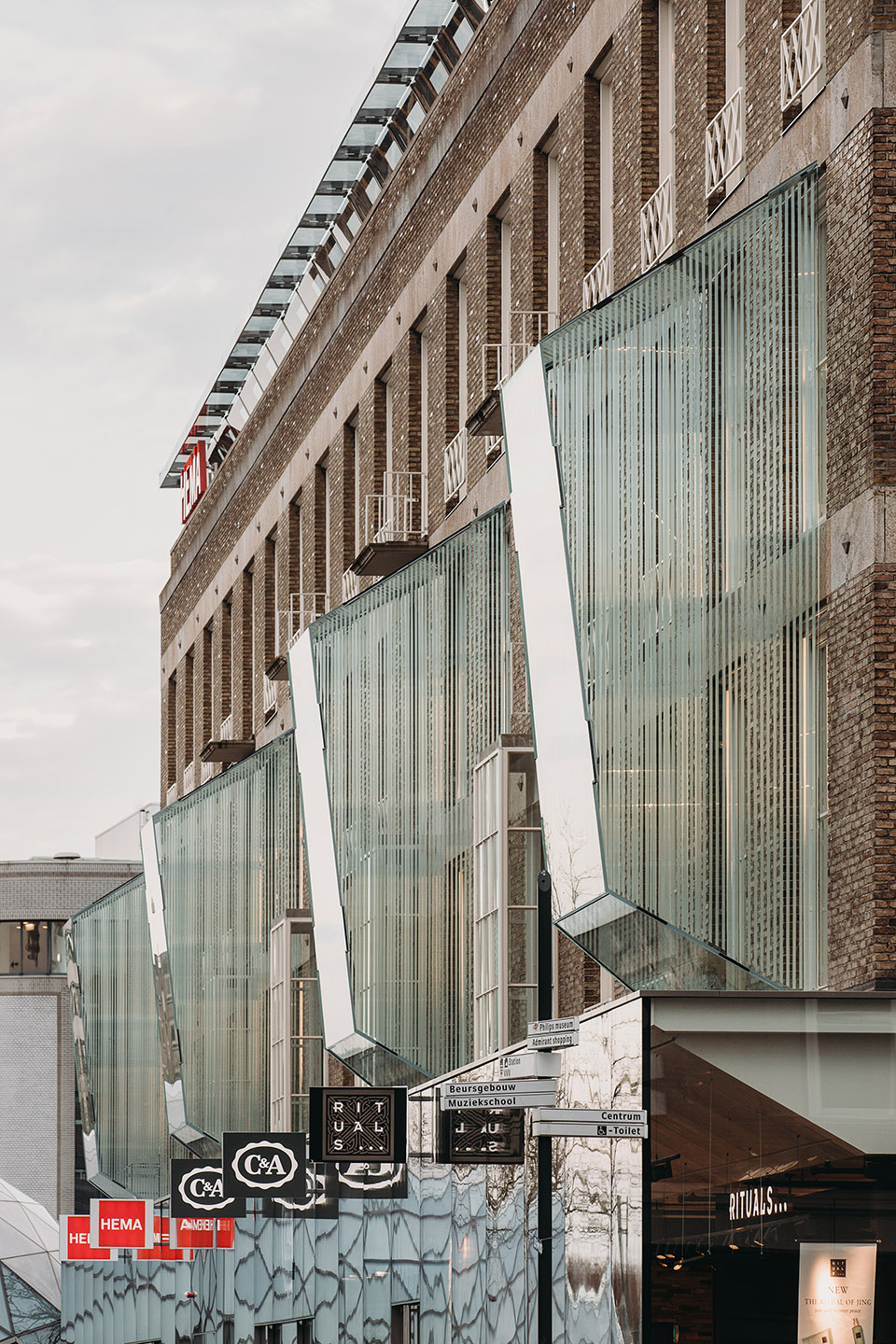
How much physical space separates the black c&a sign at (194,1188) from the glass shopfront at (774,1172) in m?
17.2

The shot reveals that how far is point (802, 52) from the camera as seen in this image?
771 inches

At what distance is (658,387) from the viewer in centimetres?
1911

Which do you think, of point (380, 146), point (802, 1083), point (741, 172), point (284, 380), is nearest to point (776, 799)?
point (802, 1083)

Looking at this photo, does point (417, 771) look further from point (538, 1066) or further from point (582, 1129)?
point (582, 1129)

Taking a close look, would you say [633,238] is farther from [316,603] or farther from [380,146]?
[316,603]

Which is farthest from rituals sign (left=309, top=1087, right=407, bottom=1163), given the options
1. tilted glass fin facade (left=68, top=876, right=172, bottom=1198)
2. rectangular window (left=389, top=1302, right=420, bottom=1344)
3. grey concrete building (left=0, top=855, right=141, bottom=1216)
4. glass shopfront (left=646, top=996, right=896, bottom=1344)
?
grey concrete building (left=0, top=855, right=141, bottom=1216)

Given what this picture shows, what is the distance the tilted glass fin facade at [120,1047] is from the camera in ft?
167

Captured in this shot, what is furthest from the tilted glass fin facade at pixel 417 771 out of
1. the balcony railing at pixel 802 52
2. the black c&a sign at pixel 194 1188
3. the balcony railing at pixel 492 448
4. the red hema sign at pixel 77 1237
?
the red hema sign at pixel 77 1237

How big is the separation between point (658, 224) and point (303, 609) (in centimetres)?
1844

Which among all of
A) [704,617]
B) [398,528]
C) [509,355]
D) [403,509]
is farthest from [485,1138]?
[403,509]

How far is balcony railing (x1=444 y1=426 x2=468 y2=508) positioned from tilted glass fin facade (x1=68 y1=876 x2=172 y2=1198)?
63.8ft

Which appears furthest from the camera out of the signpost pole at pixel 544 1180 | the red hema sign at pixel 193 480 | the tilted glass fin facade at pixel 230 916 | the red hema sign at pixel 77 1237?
the red hema sign at pixel 193 480

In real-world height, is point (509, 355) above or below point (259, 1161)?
above

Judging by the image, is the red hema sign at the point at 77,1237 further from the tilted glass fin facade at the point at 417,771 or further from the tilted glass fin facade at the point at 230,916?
the tilted glass fin facade at the point at 417,771
